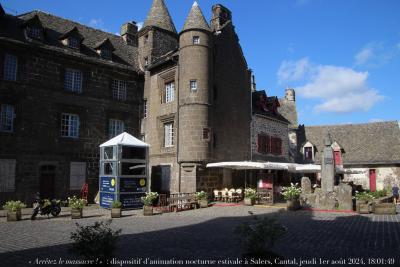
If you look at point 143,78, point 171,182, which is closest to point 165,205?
point 171,182

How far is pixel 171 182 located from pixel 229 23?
37.3 ft

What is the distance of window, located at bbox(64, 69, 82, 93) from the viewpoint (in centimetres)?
2211

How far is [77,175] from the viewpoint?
21906 mm

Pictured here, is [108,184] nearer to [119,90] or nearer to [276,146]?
[119,90]

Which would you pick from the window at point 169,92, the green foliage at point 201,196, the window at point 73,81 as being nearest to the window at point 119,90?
the window at point 73,81

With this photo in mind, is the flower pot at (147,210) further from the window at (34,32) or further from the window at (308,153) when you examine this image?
the window at (308,153)

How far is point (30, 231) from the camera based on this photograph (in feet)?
38.9

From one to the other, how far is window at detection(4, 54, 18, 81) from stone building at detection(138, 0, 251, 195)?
8.28 meters

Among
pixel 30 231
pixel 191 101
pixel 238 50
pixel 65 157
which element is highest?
pixel 238 50

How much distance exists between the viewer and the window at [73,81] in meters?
22.1

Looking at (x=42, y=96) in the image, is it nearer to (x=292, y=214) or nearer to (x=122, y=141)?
(x=122, y=141)

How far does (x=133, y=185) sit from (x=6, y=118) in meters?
7.70

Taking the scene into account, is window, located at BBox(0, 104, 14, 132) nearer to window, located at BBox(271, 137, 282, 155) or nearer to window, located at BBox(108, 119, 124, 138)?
window, located at BBox(108, 119, 124, 138)

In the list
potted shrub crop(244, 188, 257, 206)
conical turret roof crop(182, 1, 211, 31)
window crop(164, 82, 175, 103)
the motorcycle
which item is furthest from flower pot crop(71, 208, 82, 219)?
conical turret roof crop(182, 1, 211, 31)
